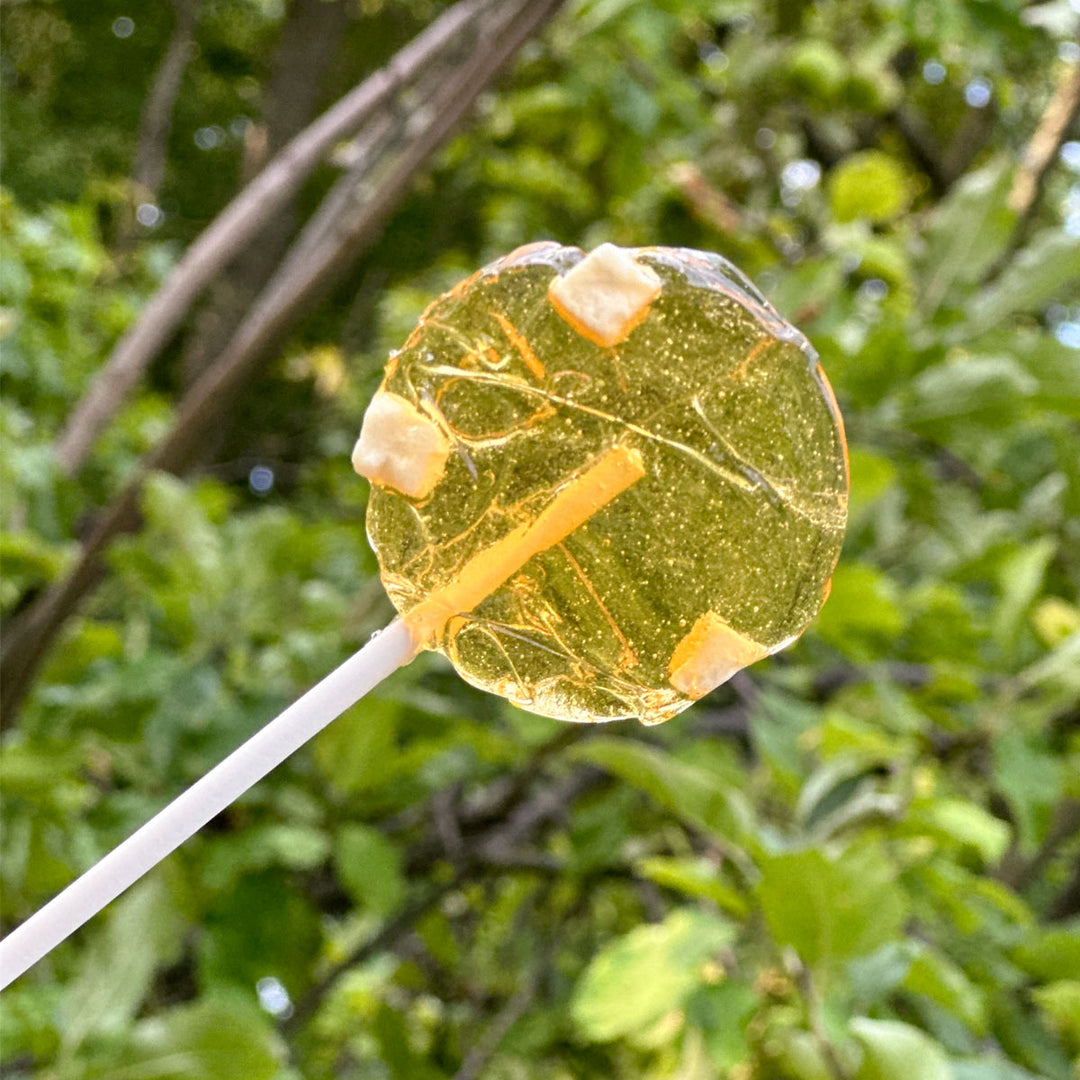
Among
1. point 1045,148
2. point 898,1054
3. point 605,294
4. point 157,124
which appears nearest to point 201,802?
point 605,294

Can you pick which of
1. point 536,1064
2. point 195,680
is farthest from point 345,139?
point 536,1064

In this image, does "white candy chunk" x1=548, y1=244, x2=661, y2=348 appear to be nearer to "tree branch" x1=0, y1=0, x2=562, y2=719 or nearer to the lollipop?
the lollipop

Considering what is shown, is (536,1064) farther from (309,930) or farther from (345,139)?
(345,139)

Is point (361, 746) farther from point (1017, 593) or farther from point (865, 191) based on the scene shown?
point (865, 191)

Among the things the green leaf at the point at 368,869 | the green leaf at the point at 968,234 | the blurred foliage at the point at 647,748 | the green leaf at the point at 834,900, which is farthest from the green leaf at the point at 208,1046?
the green leaf at the point at 968,234

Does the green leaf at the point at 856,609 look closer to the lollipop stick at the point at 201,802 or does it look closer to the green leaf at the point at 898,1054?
the green leaf at the point at 898,1054
